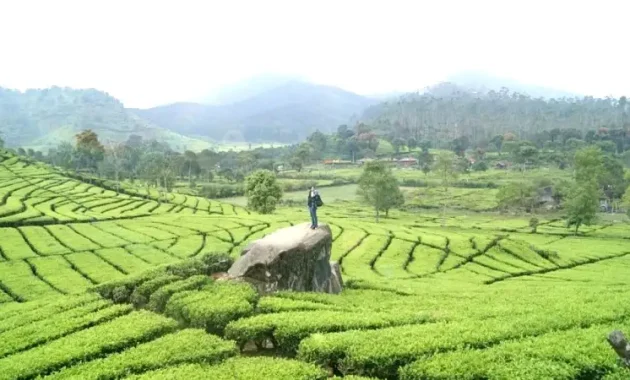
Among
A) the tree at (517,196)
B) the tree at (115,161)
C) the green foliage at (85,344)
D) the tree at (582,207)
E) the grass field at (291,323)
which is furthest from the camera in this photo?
the tree at (115,161)

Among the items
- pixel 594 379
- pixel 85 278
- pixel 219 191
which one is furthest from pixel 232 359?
pixel 219 191

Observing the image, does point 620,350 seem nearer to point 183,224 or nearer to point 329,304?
point 329,304

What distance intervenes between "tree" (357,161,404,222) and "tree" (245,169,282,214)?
16430 millimetres

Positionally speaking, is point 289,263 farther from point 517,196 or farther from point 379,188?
point 517,196

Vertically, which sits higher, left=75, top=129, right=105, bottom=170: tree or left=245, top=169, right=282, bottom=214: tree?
left=75, top=129, right=105, bottom=170: tree

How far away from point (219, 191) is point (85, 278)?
7705cm

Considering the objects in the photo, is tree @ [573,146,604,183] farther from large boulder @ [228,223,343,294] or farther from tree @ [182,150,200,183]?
tree @ [182,150,200,183]

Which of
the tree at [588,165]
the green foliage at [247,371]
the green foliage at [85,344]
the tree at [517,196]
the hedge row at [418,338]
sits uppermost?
the tree at [588,165]

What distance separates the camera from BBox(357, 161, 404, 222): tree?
80.3 meters

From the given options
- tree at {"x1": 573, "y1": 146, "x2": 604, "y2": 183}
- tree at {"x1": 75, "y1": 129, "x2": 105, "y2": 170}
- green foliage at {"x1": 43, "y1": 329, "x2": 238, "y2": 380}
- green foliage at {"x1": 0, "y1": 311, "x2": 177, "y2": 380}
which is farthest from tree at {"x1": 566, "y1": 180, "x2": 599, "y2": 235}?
tree at {"x1": 75, "y1": 129, "x2": 105, "y2": 170}

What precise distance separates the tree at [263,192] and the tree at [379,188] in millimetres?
16430

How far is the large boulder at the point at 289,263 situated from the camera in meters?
21.7

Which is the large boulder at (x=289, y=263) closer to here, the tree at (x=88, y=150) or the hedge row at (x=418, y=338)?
the hedge row at (x=418, y=338)

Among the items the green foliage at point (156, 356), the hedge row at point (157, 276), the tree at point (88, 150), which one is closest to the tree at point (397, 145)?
the tree at point (88, 150)
